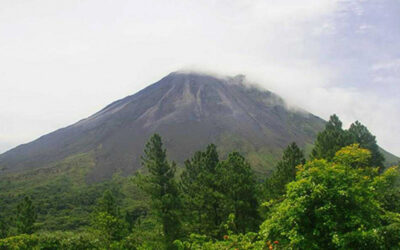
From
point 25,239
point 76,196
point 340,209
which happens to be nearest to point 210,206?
point 25,239

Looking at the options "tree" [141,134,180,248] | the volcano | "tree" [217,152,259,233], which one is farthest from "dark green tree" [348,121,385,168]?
the volcano

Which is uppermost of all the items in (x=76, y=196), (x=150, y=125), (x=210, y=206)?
(x=150, y=125)

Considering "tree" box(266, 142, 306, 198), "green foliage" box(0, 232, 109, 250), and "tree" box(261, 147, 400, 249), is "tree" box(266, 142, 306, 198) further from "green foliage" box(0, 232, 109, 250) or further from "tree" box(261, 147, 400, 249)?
"tree" box(261, 147, 400, 249)

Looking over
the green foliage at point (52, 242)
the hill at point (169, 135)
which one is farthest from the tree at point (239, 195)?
the hill at point (169, 135)

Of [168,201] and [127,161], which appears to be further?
[127,161]

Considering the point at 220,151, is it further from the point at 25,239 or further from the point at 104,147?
the point at 25,239

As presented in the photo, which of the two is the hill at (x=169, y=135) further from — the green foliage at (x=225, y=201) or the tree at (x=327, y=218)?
the tree at (x=327, y=218)
